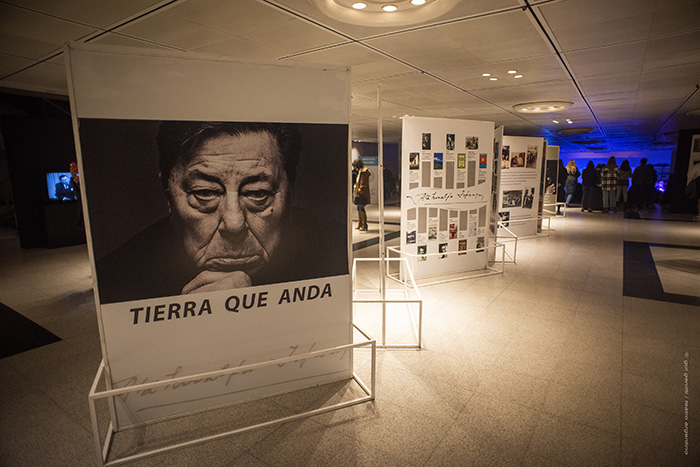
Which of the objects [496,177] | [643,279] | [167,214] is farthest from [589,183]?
[167,214]

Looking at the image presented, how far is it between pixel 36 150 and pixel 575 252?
11102 millimetres

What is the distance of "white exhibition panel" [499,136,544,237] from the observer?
27.2 feet

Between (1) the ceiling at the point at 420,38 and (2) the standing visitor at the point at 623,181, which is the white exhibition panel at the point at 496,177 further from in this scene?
(2) the standing visitor at the point at 623,181

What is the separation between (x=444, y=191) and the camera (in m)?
5.38

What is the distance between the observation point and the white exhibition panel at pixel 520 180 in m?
8.30

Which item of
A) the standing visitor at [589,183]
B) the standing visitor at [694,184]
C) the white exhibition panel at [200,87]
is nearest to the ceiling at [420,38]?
the white exhibition panel at [200,87]

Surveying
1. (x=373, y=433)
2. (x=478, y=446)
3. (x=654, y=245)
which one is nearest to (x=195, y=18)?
(x=373, y=433)

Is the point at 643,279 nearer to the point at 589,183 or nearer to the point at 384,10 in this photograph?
the point at 384,10

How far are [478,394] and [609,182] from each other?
1452 cm

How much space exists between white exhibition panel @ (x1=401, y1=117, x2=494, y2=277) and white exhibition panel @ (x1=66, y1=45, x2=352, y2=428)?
256 centimetres

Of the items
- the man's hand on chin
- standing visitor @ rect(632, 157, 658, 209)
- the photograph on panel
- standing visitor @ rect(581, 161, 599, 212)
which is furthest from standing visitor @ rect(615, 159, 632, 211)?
the man's hand on chin

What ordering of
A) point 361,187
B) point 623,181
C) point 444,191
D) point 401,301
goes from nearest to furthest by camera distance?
1. point 401,301
2. point 444,191
3. point 361,187
4. point 623,181

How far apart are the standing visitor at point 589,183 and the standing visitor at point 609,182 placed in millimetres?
260

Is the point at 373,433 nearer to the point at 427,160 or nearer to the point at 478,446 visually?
the point at 478,446
